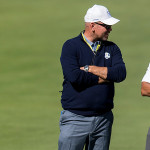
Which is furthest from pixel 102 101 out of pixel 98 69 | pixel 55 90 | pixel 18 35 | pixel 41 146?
pixel 18 35

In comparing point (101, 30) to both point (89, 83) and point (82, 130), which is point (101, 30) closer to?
point (89, 83)

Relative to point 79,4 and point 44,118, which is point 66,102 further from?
point 79,4

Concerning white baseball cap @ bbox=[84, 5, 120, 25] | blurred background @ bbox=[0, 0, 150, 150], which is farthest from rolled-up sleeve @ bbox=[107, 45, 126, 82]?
blurred background @ bbox=[0, 0, 150, 150]

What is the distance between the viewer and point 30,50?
34.8 ft

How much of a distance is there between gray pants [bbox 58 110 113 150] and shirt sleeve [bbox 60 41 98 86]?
1.06ft

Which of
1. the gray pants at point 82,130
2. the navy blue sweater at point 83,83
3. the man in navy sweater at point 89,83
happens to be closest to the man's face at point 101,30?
the man in navy sweater at point 89,83

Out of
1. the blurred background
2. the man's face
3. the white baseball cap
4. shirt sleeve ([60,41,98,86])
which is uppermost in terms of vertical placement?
the white baseball cap

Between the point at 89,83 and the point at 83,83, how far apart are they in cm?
6

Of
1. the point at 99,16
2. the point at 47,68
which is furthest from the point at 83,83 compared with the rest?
the point at 47,68

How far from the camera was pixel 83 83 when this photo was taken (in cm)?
509

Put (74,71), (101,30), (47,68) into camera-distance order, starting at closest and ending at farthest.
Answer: (74,71)
(101,30)
(47,68)

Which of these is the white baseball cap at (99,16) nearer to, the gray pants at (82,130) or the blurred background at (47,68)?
the gray pants at (82,130)

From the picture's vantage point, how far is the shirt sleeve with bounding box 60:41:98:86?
16.6 ft

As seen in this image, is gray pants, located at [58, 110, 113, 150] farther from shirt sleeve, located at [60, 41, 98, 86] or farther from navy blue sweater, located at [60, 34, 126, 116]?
shirt sleeve, located at [60, 41, 98, 86]
